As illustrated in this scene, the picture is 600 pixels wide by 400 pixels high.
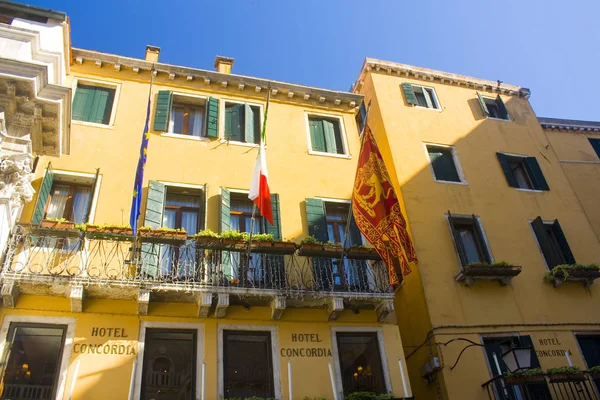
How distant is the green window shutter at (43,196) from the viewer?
10305mm

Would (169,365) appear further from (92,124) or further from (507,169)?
(507,169)

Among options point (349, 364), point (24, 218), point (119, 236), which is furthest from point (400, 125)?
point (24, 218)

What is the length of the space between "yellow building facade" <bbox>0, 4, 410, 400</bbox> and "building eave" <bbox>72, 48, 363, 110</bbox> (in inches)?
2.6

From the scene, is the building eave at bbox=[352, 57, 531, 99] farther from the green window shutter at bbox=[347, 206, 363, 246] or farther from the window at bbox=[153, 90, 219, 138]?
the green window shutter at bbox=[347, 206, 363, 246]

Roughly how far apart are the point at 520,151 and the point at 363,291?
9500 millimetres

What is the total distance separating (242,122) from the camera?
14055mm

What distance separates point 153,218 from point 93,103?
3977mm

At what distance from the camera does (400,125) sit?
16.6 m

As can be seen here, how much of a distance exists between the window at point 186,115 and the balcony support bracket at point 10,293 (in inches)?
207

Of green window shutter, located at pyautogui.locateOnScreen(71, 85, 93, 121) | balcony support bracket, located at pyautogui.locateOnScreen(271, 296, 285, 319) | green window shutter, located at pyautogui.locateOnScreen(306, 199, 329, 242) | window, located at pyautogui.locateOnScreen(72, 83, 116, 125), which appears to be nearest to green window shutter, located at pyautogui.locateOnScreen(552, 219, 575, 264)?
green window shutter, located at pyautogui.locateOnScreen(306, 199, 329, 242)

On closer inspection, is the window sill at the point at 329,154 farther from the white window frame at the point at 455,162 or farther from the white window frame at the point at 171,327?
the white window frame at the point at 171,327

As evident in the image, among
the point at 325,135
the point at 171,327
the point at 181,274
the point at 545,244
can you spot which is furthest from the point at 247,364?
the point at 545,244

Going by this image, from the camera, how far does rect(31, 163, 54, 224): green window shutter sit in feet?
33.8

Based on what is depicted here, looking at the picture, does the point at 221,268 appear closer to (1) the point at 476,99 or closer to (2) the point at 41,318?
(2) the point at 41,318
